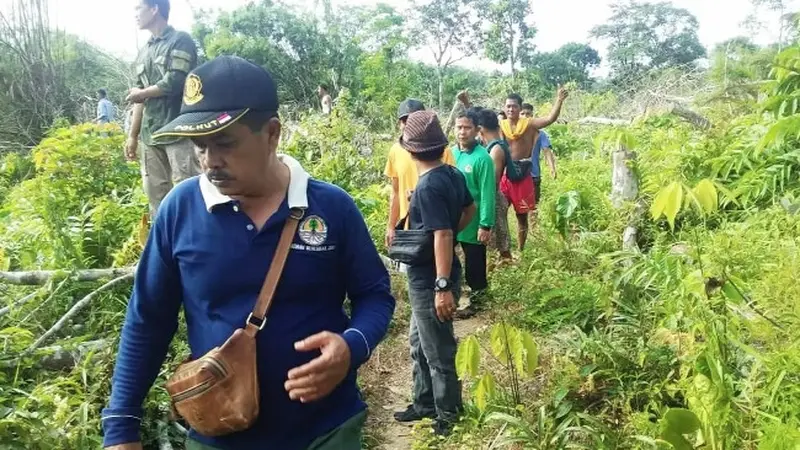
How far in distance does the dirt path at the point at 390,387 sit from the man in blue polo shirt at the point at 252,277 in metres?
2.13

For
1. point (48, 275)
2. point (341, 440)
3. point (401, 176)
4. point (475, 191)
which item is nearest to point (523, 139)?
point (475, 191)

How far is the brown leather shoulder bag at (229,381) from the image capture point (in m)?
1.60

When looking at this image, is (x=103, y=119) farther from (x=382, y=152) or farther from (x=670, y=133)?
(x=670, y=133)

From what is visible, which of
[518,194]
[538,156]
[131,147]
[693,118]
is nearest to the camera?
[131,147]

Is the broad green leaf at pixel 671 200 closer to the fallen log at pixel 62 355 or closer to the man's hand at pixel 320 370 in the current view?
the man's hand at pixel 320 370

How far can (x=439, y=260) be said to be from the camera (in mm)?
3404

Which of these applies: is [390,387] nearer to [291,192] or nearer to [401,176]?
[401,176]

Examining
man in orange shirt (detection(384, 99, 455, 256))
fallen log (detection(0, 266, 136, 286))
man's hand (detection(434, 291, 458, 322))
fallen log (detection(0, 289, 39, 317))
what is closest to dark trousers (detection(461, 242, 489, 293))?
man in orange shirt (detection(384, 99, 455, 256))

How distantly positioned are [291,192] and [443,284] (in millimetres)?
1768

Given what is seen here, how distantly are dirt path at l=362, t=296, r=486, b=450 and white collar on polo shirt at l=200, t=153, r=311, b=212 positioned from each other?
7.77ft

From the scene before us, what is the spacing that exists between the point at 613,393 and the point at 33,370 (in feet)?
10.3

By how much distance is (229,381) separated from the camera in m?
1.61

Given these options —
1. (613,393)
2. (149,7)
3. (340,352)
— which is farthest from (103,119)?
(340,352)

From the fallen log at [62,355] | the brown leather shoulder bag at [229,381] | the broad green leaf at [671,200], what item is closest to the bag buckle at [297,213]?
the brown leather shoulder bag at [229,381]
